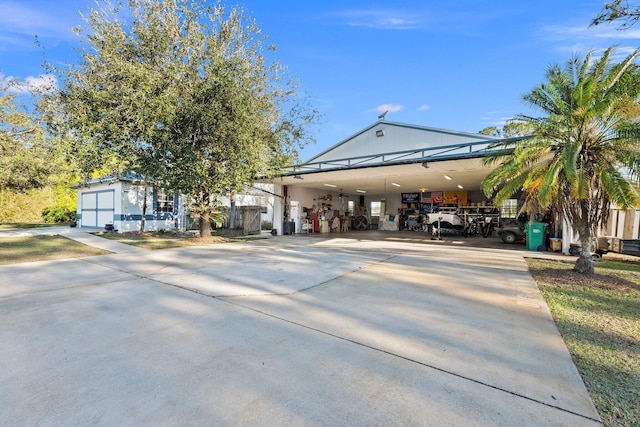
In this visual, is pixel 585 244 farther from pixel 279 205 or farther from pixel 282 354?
pixel 279 205

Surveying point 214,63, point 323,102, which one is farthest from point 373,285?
point 323,102

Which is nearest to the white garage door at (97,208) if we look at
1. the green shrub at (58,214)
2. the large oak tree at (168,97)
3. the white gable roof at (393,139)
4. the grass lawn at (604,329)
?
the large oak tree at (168,97)

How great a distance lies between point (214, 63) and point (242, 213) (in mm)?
8505

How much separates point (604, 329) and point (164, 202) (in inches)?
737

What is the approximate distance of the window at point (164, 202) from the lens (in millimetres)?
16828

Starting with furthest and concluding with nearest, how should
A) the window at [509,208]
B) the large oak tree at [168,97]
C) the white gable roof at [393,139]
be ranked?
the window at [509,208] → the white gable roof at [393,139] → the large oak tree at [168,97]

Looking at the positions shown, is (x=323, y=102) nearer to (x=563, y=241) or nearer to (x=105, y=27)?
(x=105, y=27)

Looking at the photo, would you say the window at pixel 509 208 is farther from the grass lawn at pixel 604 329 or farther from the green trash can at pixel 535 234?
the grass lawn at pixel 604 329

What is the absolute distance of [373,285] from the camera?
18.1 feet

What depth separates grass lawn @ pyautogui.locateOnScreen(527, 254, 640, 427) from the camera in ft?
7.29

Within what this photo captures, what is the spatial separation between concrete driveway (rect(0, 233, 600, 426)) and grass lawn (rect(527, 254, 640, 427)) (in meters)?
0.15

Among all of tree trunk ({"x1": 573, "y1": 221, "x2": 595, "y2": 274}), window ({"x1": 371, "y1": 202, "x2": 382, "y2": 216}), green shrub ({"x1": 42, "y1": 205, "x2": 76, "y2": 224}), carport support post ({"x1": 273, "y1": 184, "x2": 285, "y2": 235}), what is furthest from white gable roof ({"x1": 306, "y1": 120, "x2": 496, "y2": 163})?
green shrub ({"x1": 42, "y1": 205, "x2": 76, "y2": 224})

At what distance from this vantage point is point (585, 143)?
630cm

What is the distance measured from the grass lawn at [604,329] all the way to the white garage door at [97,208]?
766 inches
